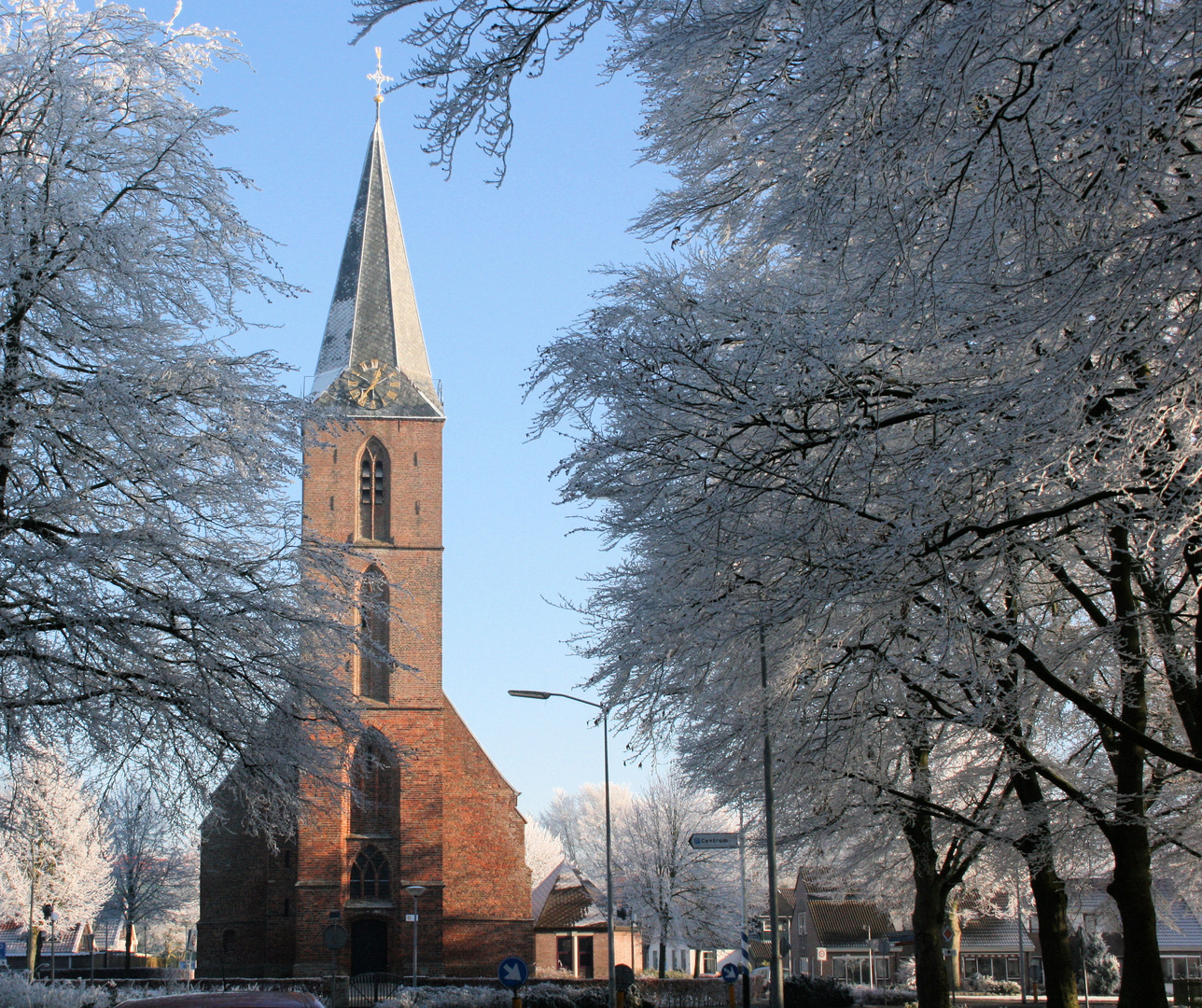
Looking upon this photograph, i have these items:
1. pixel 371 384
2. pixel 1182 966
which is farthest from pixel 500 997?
pixel 1182 966

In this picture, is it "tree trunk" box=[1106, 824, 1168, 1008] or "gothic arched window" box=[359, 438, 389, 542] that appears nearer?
"tree trunk" box=[1106, 824, 1168, 1008]

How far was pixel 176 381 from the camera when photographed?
11.3m

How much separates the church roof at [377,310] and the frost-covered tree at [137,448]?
2573cm

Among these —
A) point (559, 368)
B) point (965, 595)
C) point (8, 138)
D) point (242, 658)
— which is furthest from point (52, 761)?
point (965, 595)

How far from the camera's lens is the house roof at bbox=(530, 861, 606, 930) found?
154ft

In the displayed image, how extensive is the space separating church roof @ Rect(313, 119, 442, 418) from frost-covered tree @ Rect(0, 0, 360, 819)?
84.4 ft

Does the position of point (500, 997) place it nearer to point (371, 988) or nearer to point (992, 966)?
point (371, 988)

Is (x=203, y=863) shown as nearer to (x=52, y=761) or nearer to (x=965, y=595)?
(x=52, y=761)

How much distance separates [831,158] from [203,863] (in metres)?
34.5

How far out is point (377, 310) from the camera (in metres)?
39.2

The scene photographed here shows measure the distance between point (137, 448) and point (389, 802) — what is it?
86.6 feet

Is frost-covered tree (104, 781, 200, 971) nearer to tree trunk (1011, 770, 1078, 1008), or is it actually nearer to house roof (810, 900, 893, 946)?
tree trunk (1011, 770, 1078, 1008)

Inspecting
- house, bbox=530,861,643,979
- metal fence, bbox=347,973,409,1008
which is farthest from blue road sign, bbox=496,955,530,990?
house, bbox=530,861,643,979

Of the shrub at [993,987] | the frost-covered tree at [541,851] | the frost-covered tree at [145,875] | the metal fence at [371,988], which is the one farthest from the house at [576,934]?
the frost-covered tree at [541,851]
